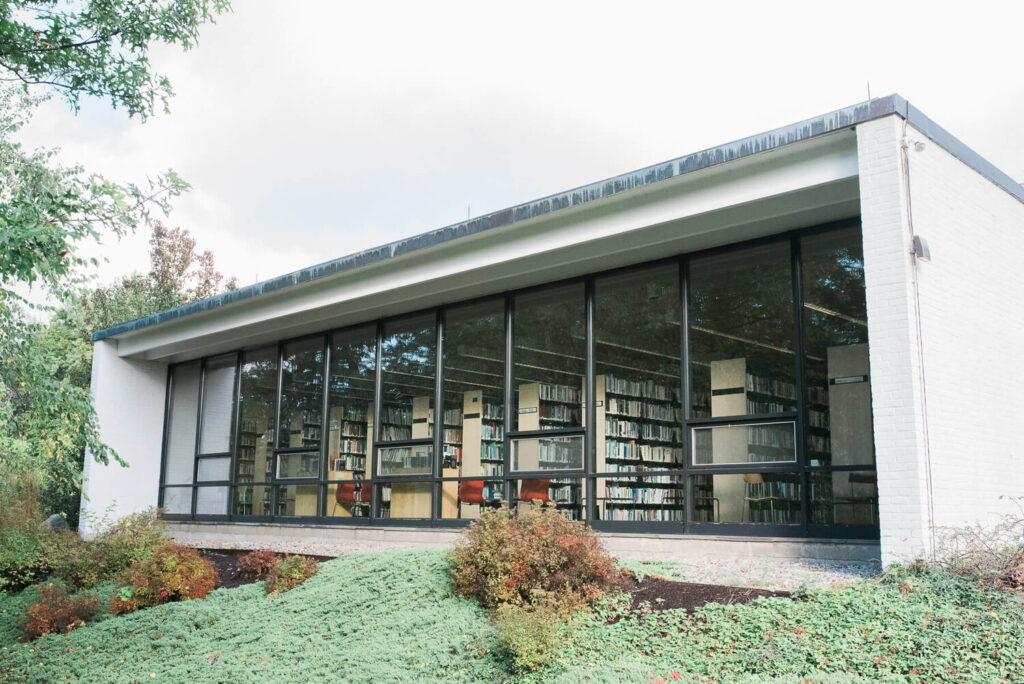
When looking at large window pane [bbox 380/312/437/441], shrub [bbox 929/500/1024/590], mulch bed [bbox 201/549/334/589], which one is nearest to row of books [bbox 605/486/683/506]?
shrub [bbox 929/500/1024/590]

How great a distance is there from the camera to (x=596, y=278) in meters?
10.7

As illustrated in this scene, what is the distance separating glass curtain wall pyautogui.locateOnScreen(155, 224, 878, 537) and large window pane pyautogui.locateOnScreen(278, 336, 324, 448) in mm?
33

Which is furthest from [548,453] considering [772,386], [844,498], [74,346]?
[74,346]

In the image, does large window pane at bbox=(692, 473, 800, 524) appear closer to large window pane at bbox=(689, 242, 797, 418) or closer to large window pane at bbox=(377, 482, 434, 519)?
large window pane at bbox=(689, 242, 797, 418)

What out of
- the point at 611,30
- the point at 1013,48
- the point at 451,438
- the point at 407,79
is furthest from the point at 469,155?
the point at 451,438

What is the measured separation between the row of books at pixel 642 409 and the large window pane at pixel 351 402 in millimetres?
4278

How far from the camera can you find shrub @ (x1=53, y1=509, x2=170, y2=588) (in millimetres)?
11320

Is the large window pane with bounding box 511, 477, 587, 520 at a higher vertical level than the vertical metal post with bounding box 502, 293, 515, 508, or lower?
lower

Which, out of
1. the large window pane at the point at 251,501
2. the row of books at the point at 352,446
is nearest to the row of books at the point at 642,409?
the row of books at the point at 352,446

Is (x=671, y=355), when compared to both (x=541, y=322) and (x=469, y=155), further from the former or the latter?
(x=469, y=155)

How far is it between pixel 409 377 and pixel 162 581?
13.8 feet

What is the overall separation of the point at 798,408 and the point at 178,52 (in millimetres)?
8188

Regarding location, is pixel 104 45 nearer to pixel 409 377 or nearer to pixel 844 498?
pixel 409 377

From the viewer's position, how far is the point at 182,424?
17.2m
